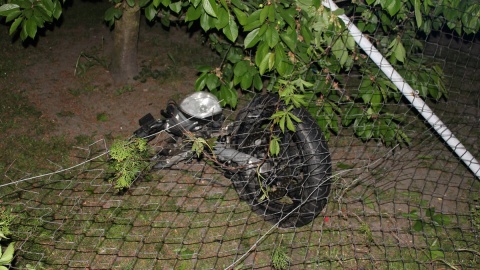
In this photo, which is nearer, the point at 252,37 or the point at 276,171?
the point at 252,37

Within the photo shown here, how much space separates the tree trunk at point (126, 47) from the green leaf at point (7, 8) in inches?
58.1

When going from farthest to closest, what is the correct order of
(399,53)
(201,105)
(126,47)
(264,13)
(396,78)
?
(126,47)
(201,105)
(399,53)
(396,78)
(264,13)

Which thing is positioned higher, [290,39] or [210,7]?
[210,7]

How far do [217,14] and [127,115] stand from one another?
6.50 feet

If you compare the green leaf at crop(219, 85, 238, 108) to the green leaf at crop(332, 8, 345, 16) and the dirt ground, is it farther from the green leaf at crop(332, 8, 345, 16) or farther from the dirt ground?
the green leaf at crop(332, 8, 345, 16)

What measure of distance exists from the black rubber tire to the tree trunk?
1867 mm

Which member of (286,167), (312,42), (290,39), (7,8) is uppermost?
(7,8)

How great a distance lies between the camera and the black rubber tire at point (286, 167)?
3.22m

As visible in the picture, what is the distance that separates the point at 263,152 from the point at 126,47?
85.2 inches

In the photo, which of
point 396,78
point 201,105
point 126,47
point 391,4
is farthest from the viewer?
point 126,47

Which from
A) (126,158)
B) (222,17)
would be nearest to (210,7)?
(222,17)

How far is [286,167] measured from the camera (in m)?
3.36

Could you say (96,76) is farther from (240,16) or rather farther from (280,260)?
(280,260)

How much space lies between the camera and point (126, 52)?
193 inches
